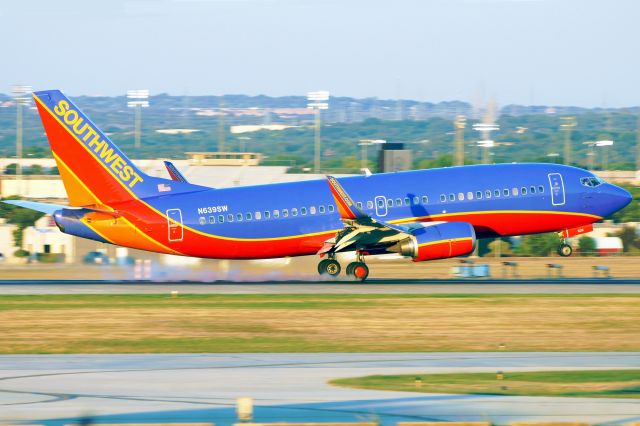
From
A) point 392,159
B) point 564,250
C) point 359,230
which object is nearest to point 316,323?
point 359,230

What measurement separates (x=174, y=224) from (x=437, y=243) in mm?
11362

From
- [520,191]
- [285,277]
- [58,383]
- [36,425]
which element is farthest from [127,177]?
[36,425]

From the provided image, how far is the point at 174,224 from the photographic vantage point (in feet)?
153

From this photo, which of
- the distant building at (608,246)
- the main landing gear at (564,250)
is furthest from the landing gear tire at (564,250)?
the distant building at (608,246)

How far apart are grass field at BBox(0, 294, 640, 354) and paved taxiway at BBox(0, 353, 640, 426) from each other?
81.8 inches

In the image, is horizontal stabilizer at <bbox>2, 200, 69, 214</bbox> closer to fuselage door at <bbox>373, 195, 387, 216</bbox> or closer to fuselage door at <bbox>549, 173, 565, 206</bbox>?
fuselage door at <bbox>373, 195, 387, 216</bbox>

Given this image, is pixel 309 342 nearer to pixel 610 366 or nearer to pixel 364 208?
pixel 610 366

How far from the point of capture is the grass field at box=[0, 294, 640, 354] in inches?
1174

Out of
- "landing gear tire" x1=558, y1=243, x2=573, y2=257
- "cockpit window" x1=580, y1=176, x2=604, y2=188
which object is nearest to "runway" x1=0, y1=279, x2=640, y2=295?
"landing gear tire" x1=558, y1=243, x2=573, y2=257

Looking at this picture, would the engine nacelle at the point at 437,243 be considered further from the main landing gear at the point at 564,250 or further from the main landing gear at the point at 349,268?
the main landing gear at the point at 564,250

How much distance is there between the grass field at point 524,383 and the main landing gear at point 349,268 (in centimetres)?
2316

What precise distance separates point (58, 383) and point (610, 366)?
1272cm

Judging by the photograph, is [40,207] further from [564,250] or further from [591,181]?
[591,181]

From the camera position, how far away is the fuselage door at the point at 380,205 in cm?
4684
